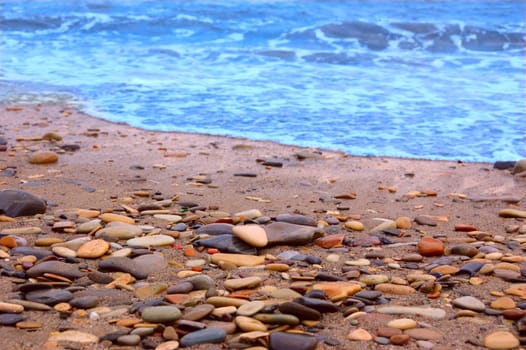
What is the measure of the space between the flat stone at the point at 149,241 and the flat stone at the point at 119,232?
0.20ft

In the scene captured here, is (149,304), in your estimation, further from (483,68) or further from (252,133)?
(483,68)

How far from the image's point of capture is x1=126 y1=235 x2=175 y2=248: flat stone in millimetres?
3357

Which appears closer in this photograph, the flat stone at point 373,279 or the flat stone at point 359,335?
the flat stone at point 359,335

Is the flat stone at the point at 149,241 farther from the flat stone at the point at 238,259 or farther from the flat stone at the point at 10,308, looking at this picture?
the flat stone at the point at 10,308

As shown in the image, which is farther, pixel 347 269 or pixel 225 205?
pixel 225 205

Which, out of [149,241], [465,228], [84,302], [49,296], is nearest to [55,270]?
[49,296]

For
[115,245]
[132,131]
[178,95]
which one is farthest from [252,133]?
[115,245]

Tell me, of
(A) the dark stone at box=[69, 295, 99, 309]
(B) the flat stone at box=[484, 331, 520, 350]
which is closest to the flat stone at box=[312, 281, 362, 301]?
(B) the flat stone at box=[484, 331, 520, 350]

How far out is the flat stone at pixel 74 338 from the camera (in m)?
2.32

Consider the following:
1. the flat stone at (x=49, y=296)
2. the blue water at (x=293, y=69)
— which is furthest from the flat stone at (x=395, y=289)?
the blue water at (x=293, y=69)

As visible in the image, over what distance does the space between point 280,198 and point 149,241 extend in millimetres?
1316

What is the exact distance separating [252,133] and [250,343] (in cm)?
444

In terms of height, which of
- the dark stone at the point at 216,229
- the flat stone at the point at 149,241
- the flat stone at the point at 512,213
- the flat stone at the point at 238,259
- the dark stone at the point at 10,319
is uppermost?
the flat stone at the point at 512,213

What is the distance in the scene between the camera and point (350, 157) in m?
5.78
